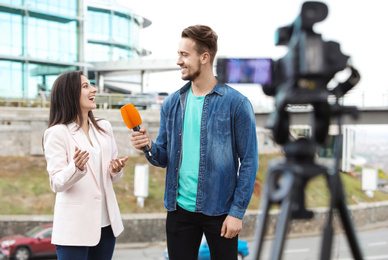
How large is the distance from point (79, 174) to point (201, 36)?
3.29 ft

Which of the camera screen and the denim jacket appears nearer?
the camera screen

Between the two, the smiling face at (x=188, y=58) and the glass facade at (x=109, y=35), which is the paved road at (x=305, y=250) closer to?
the smiling face at (x=188, y=58)

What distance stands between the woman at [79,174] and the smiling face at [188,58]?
2.07 feet

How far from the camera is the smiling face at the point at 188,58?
2.24 m

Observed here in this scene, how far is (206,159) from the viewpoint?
225cm

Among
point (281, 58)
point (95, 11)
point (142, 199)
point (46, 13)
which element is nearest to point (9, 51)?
point (46, 13)

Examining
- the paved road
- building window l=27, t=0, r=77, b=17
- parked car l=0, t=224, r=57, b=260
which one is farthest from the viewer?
building window l=27, t=0, r=77, b=17

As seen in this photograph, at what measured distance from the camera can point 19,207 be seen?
16.0 m

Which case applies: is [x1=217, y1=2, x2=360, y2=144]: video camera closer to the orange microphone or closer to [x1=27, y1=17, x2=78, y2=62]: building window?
the orange microphone

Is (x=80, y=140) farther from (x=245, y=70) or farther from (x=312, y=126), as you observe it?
(x=312, y=126)

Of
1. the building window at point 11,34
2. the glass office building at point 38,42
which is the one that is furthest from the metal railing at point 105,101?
the building window at point 11,34

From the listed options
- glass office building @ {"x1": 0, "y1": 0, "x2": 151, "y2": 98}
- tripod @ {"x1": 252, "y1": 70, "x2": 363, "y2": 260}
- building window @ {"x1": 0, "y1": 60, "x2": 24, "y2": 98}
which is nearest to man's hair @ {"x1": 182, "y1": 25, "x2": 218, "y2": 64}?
tripod @ {"x1": 252, "y1": 70, "x2": 363, "y2": 260}

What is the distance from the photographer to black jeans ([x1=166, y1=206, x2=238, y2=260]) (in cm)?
222

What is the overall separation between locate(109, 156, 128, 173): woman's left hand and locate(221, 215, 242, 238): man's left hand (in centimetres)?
71
